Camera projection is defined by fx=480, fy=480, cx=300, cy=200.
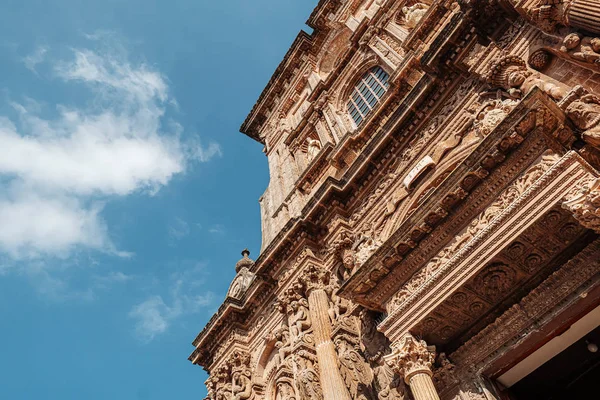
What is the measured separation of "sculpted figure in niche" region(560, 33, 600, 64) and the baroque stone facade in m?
0.02

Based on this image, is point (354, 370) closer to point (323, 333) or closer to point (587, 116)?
point (323, 333)

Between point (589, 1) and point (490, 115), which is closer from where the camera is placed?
point (589, 1)

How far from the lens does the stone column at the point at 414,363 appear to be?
241 inches

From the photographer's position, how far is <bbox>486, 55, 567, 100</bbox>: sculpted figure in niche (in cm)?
661

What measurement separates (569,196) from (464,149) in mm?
3130

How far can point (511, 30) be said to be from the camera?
8055 mm

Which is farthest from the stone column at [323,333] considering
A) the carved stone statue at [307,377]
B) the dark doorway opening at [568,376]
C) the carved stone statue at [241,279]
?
the carved stone statue at [241,279]

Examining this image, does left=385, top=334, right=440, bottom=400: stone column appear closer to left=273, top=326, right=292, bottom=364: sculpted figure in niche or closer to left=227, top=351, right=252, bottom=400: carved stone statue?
left=273, top=326, right=292, bottom=364: sculpted figure in niche

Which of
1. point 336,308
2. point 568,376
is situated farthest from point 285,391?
point 568,376

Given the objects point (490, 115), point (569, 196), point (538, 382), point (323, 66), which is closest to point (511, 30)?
point (490, 115)

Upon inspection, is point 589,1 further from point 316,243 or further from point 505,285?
point 316,243

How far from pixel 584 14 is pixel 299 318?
6.85 metres

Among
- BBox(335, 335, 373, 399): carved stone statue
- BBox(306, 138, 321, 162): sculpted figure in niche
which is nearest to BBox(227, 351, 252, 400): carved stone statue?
BBox(335, 335, 373, 399): carved stone statue

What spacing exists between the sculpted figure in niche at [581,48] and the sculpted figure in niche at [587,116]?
605mm
